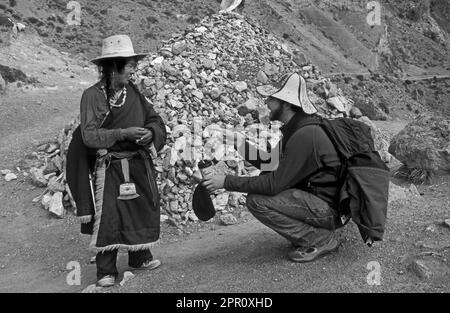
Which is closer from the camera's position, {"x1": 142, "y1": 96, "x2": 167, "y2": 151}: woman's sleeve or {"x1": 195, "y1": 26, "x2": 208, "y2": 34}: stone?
{"x1": 142, "y1": 96, "x2": 167, "y2": 151}: woman's sleeve

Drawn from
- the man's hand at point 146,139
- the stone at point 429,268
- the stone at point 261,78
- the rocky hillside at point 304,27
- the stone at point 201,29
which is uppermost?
the rocky hillside at point 304,27

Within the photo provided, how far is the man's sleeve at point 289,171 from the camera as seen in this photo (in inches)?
143

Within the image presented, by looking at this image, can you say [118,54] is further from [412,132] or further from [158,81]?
[412,132]

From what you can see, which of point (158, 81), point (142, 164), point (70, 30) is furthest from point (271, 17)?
point (142, 164)

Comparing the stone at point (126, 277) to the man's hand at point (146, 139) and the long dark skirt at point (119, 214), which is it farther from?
the man's hand at point (146, 139)

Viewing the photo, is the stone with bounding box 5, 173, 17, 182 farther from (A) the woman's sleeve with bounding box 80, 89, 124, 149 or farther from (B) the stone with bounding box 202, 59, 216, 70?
(A) the woman's sleeve with bounding box 80, 89, 124, 149

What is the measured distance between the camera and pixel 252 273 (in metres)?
3.88

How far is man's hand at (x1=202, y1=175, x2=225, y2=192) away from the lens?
12.6 feet

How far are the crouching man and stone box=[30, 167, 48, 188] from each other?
15.3ft

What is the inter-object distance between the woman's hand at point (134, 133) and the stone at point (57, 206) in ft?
11.3

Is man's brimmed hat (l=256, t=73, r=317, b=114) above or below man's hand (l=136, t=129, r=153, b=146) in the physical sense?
above

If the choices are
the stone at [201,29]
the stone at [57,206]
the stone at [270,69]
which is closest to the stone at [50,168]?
the stone at [57,206]

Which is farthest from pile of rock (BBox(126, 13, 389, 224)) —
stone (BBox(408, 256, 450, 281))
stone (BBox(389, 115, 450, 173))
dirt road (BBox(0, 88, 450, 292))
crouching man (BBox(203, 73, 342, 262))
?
stone (BBox(408, 256, 450, 281))

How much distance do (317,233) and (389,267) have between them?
1.81 ft
